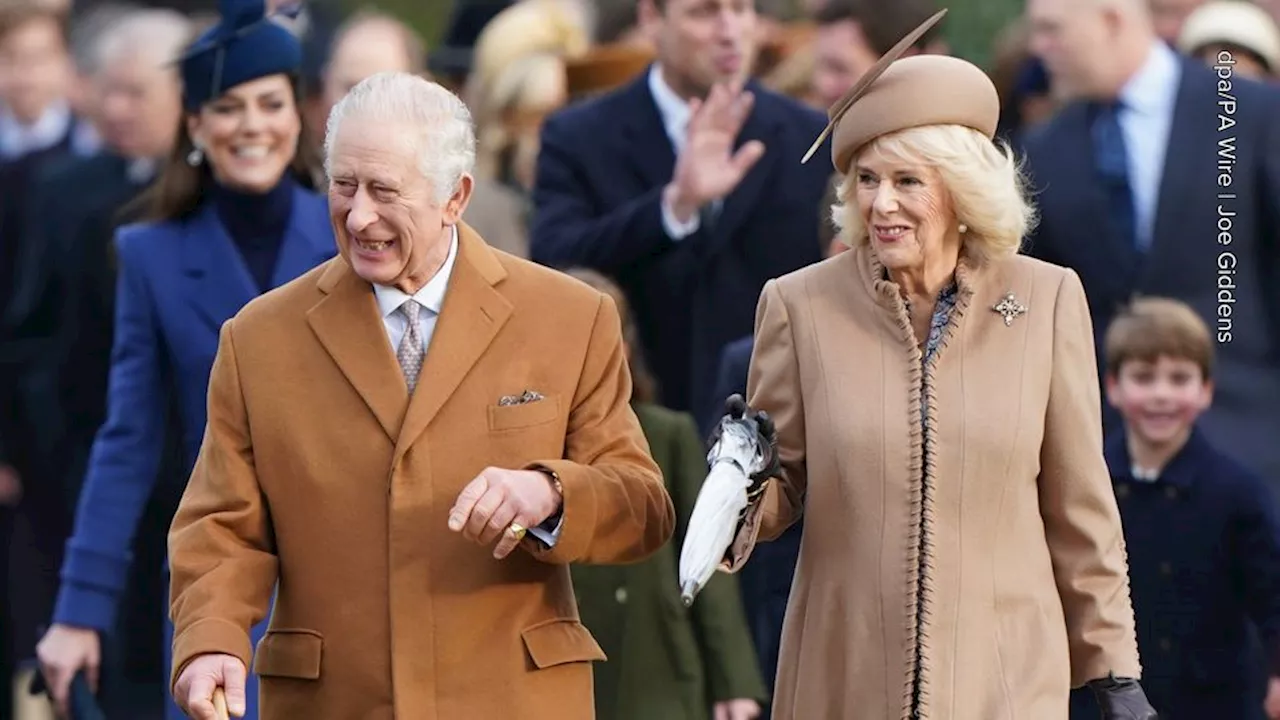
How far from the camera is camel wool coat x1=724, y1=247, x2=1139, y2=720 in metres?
6.71

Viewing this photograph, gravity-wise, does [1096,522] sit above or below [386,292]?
below

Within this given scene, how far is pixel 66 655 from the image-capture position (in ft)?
27.1

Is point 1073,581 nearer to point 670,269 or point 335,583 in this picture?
point 335,583

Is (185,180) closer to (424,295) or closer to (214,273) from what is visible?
(214,273)

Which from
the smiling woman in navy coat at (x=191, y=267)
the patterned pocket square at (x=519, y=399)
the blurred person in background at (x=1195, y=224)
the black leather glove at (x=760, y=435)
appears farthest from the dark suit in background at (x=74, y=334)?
the black leather glove at (x=760, y=435)

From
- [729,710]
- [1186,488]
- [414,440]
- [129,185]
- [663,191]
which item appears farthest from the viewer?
[129,185]

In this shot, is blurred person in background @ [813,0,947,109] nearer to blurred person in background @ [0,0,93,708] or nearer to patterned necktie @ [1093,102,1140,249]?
patterned necktie @ [1093,102,1140,249]

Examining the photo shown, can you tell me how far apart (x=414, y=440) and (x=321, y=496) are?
229 mm

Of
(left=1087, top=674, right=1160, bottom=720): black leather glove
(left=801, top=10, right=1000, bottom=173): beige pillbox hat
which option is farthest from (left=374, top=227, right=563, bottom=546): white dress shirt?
(left=1087, top=674, right=1160, bottom=720): black leather glove

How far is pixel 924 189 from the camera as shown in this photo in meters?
6.74

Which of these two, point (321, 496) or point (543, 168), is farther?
point (543, 168)

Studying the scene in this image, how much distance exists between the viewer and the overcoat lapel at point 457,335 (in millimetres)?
6621

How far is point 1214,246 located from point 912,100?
3116 mm

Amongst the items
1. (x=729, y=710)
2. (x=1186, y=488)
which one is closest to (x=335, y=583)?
A: (x=729, y=710)
